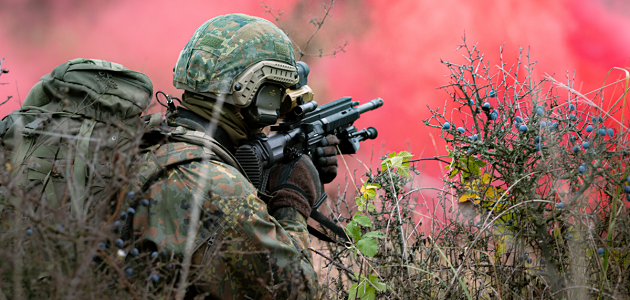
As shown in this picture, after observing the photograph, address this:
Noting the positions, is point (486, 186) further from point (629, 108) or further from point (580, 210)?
point (629, 108)

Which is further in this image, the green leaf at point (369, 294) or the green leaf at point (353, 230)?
the green leaf at point (353, 230)

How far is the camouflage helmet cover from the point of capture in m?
2.31

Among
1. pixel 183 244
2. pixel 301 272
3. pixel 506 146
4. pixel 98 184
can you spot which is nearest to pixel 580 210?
pixel 506 146

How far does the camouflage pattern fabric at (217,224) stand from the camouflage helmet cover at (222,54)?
0.42m

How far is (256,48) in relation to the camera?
2363 mm

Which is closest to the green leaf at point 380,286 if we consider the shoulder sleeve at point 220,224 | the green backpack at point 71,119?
the shoulder sleeve at point 220,224

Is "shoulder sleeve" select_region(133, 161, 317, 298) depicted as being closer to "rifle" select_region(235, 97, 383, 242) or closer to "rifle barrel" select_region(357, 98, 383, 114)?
"rifle" select_region(235, 97, 383, 242)

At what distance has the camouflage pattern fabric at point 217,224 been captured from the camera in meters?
1.90

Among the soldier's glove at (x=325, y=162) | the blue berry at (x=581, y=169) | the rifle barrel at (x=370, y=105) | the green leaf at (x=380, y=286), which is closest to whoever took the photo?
the blue berry at (x=581, y=169)

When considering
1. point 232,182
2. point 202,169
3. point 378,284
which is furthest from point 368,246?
point 202,169

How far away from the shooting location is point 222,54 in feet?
7.59

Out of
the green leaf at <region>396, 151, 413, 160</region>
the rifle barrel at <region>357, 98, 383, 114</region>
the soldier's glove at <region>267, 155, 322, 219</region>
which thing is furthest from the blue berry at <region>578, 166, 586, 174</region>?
the rifle barrel at <region>357, 98, 383, 114</region>

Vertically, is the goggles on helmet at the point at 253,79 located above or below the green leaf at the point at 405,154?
above

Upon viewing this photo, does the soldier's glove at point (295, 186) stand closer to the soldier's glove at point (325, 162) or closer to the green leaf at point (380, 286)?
the soldier's glove at point (325, 162)
